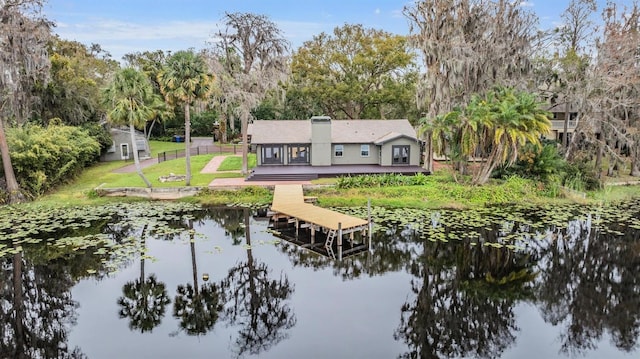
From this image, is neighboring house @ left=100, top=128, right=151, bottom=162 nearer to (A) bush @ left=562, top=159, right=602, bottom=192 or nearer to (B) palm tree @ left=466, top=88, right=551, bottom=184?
(B) palm tree @ left=466, top=88, right=551, bottom=184

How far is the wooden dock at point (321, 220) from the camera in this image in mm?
14125

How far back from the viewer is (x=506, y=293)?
10961 mm

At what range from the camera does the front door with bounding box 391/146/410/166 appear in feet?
85.8

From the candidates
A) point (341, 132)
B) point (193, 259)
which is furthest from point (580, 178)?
point (193, 259)

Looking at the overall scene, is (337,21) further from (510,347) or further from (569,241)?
(510,347)

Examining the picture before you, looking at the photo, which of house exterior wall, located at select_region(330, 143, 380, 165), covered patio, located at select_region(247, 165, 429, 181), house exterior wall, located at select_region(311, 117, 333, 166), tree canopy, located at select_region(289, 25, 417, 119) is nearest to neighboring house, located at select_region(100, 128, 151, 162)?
covered patio, located at select_region(247, 165, 429, 181)

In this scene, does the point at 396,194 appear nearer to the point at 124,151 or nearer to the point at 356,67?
the point at 356,67

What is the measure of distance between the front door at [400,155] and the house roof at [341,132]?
2.60 feet

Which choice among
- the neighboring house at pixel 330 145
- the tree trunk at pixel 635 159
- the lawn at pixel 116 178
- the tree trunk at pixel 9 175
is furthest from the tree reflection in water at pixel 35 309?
the tree trunk at pixel 635 159

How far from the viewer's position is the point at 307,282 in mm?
11461

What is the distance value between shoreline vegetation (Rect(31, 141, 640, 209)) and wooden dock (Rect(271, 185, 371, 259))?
2.28 metres

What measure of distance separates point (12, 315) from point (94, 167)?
2012 cm

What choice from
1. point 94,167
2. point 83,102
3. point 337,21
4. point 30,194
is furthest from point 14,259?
point 337,21

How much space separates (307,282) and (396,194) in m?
9.96
